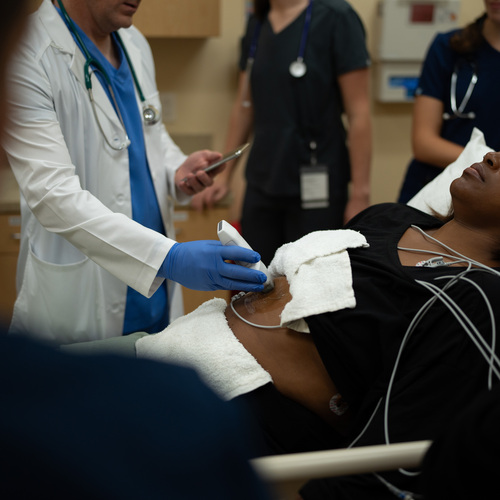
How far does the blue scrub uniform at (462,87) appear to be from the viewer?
204 centimetres

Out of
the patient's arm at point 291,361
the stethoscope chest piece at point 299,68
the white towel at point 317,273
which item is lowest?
the patient's arm at point 291,361

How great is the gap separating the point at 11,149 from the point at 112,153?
276 millimetres

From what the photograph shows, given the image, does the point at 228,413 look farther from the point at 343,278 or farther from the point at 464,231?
the point at 464,231

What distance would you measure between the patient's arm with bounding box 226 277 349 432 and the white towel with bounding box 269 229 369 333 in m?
0.05

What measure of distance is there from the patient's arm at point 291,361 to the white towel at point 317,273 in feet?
0.15

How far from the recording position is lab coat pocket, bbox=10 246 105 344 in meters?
1.57

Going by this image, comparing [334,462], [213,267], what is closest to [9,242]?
[213,267]

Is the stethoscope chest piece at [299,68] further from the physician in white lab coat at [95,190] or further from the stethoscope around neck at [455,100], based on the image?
the physician in white lab coat at [95,190]

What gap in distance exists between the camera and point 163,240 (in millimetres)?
1382

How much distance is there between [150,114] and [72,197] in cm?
A: 44

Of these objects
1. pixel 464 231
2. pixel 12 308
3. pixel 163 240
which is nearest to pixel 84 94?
pixel 163 240

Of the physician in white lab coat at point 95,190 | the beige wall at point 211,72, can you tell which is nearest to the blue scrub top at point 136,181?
the physician in white lab coat at point 95,190

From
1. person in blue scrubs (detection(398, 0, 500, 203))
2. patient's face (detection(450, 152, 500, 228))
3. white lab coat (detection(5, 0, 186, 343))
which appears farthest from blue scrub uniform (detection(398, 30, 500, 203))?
white lab coat (detection(5, 0, 186, 343))

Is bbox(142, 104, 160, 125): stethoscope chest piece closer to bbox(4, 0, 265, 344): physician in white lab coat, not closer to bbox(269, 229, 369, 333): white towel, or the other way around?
bbox(4, 0, 265, 344): physician in white lab coat
